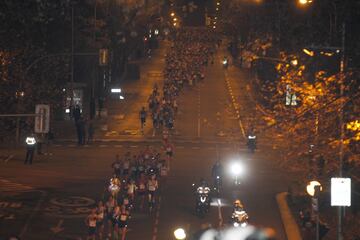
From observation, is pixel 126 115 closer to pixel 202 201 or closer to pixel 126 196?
pixel 126 196

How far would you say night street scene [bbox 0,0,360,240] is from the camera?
22.7 meters

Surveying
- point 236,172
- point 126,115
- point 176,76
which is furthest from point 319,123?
point 176,76

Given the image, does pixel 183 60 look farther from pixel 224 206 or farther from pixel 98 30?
pixel 224 206

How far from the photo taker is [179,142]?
53.0 metres

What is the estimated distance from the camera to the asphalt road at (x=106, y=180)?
30.3m

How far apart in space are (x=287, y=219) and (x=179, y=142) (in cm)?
2185

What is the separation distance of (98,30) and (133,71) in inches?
1213

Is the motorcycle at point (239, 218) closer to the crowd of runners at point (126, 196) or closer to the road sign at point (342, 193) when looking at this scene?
the crowd of runners at point (126, 196)

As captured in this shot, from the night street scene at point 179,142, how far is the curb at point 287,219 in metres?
0.09

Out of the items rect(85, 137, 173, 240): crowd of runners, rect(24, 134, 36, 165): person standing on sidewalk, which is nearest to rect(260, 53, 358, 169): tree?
rect(85, 137, 173, 240): crowd of runners

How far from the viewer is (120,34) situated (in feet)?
254

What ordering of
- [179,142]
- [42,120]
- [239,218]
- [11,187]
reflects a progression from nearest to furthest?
[239,218], [42,120], [11,187], [179,142]

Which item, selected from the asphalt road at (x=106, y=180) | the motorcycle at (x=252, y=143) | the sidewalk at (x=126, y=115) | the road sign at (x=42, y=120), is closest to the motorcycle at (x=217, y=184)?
the asphalt road at (x=106, y=180)

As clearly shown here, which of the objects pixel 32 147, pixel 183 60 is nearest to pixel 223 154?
pixel 32 147
